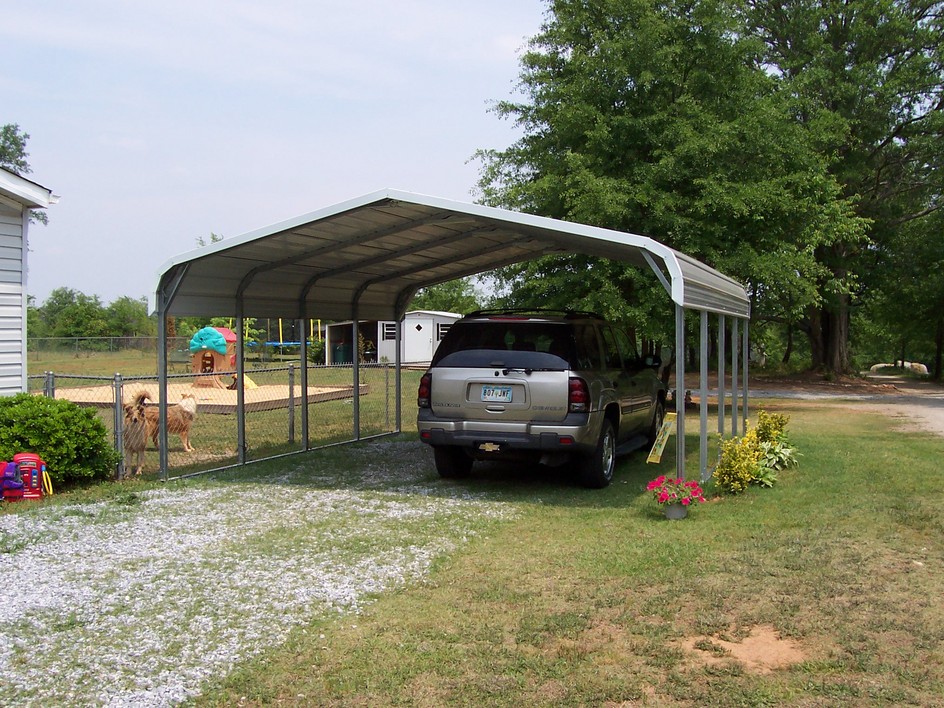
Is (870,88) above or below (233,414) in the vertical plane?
above

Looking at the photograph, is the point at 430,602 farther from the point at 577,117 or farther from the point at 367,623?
the point at 577,117

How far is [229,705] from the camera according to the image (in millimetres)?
3709

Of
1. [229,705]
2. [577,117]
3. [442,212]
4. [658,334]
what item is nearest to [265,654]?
[229,705]

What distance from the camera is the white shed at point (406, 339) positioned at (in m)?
41.0

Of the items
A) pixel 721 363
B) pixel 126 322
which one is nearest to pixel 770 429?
pixel 721 363

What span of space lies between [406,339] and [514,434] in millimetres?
33685

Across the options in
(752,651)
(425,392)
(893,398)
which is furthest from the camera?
(893,398)

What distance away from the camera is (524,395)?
8.09 m

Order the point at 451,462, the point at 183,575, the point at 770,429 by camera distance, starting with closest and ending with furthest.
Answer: the point at 183,575, the point at 451,462, the point at 770,429

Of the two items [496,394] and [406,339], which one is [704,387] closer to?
[496,394]

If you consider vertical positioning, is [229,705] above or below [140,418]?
below

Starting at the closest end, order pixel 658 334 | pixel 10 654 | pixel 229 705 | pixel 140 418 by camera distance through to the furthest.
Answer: pixel 229 705 → pixel 10 654 → pixel 140 418 → pixel 658 334

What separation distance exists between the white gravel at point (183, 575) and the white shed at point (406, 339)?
1266 inches

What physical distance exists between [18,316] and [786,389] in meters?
22.9
